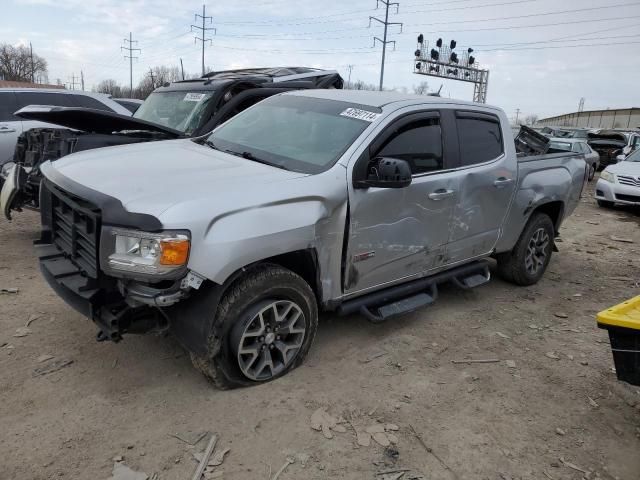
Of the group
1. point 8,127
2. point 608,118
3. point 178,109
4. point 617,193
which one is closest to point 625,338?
point 178,109

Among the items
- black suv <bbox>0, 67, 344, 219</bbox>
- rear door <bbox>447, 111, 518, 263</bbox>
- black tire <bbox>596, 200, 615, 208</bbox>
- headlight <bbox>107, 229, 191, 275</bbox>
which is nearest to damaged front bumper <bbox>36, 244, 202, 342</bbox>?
headlight <bbox>107, 229, 191, 275</bbox>

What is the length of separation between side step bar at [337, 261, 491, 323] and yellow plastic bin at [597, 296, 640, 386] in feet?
4.76

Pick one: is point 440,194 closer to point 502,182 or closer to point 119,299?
point 502,182

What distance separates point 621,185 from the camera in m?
11.8

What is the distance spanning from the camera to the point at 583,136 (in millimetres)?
21641

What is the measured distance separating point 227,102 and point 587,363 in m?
4.99

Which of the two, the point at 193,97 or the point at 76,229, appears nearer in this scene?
the point at 76,229

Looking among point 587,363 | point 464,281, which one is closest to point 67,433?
point 464,281

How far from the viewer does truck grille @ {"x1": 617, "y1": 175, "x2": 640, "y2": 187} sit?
11523mm

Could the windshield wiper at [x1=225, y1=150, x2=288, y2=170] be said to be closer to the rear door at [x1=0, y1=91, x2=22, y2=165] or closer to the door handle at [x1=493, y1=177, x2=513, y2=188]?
the door handle at [x1=493, y1=177, x2=513, y2=188]

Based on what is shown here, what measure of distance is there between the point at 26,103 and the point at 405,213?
25.5 ft

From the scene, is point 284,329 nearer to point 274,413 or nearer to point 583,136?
point 274,413

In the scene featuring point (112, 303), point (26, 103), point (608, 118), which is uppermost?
point (608, 118)

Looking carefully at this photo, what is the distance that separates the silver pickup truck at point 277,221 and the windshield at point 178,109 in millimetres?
2343
